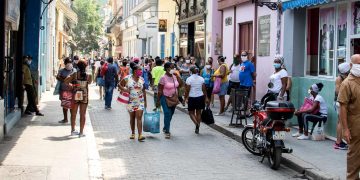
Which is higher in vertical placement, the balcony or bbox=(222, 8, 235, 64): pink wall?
the balcony

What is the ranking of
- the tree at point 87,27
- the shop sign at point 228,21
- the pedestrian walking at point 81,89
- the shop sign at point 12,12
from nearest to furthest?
the shop sign at point 12,12
the pedestrian walking at point 81,89
the shop sign at point 228,21
the tree at point 87,27

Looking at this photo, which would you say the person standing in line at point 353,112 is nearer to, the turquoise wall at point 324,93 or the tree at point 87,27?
the turquoise wall at point 324,93

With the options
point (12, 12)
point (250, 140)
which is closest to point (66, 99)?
point (12, 12)

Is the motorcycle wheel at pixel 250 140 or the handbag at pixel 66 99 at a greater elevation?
the handbag at pixel 66 99

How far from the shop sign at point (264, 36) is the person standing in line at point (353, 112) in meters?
9.52

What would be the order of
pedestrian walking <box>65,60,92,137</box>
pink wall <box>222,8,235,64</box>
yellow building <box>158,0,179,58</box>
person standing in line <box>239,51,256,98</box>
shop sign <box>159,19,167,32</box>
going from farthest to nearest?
shop sign <box>159,19,167,32</box>, yellow building <box>158,0,179,58</box>, pink wall <box>222,8,235,64</box>, person standing in line <box>239,51,256,98</box>, pedestrian walking <box>65,60,92,137</box>

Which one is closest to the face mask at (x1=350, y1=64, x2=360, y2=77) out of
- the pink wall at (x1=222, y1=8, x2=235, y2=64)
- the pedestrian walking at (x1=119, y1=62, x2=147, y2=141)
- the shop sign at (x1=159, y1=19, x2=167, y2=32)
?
the pedestrian walking at (x1=119, y1=62, x2=147, y2=141)

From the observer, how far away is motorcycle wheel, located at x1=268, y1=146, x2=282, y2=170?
9.96m

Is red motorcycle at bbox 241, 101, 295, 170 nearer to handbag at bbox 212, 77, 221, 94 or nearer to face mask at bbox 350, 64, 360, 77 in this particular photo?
face mask at bbox 350, 64, 360, 77

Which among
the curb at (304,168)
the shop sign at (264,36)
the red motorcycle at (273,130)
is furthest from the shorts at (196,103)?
the shop sign at (264,36)

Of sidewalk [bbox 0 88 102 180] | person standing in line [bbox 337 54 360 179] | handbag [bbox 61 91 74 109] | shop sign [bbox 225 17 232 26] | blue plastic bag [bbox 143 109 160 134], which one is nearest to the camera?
person standing in line [bbox 337 54 360 179]

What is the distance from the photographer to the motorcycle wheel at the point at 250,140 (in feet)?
37.2

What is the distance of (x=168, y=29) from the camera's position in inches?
1497

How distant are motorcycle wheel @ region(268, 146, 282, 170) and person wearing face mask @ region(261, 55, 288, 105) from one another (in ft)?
13.2
